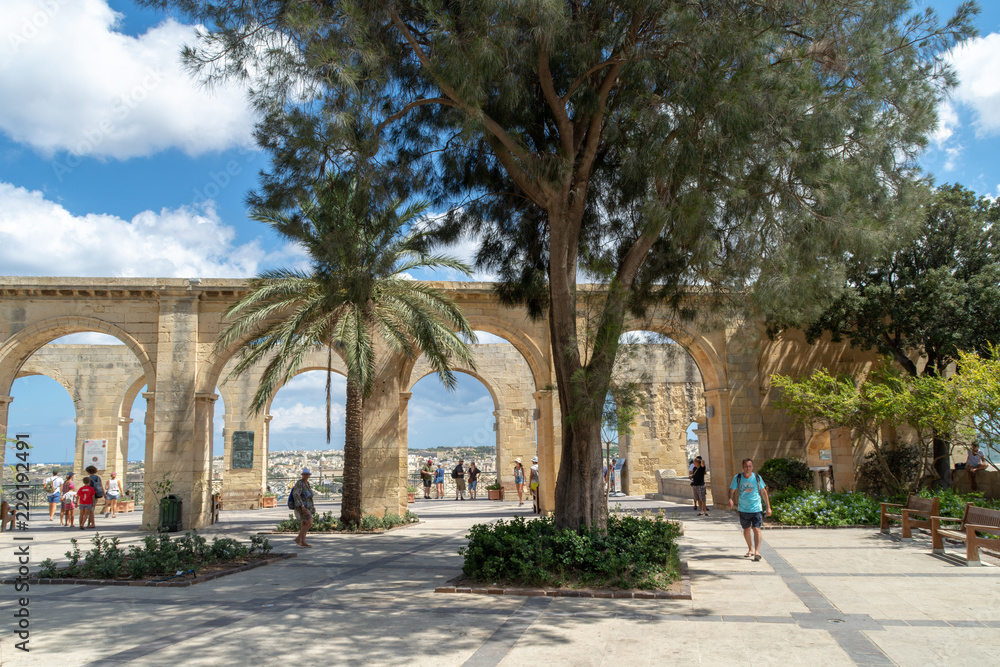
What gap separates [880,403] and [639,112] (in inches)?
293

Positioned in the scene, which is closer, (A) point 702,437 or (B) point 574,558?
(B) point 574,558

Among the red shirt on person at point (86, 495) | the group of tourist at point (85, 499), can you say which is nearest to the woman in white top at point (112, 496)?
the group of tourist at point (85, 499)

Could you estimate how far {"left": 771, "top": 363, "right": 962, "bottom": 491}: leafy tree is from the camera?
1107 cm

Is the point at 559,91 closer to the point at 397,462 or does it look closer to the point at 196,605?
the point at 196,605

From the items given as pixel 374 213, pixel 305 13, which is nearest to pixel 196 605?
pixel 374 213

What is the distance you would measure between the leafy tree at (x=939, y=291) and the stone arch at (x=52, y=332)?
1399 cm

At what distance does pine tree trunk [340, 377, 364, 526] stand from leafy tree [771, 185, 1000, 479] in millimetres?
9052

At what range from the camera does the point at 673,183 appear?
761cm

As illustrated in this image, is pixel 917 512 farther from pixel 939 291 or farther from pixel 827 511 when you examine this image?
pixel 939 291

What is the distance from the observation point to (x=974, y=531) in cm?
805

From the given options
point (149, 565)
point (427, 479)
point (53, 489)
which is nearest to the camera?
point (149, 565)

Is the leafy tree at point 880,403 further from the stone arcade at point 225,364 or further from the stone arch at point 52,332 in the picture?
the stone arch at point 52,332

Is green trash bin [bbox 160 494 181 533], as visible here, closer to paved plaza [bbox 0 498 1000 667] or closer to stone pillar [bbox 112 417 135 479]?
paved plaza [bbox 0 498 1000 667]

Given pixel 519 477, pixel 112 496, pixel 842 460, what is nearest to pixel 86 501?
pixel 112 496
